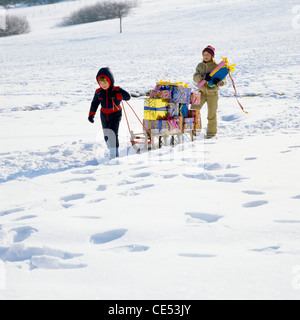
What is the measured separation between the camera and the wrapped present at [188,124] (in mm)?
7117

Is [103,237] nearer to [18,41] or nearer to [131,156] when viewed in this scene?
[131,156]

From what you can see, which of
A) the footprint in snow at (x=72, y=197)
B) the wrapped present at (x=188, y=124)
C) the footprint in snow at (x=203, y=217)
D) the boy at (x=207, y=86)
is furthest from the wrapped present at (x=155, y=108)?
the footprint in snow at (x=203, y=217)

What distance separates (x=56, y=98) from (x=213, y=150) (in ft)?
28.0

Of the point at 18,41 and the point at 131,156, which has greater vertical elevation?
the point at 18,41

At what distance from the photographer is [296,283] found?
2461mm

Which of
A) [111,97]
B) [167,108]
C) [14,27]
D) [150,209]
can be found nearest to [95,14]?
[14,27]

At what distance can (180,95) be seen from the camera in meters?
6.79

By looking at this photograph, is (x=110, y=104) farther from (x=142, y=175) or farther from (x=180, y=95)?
(x=142, y=175)

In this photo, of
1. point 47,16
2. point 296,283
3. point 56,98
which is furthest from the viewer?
point 47,16

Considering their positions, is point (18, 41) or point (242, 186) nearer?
point (242, 186)

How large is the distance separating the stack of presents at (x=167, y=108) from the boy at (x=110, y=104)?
A: 610 mm

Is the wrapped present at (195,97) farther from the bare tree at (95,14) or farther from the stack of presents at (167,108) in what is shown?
the bare tree at (95,14)
